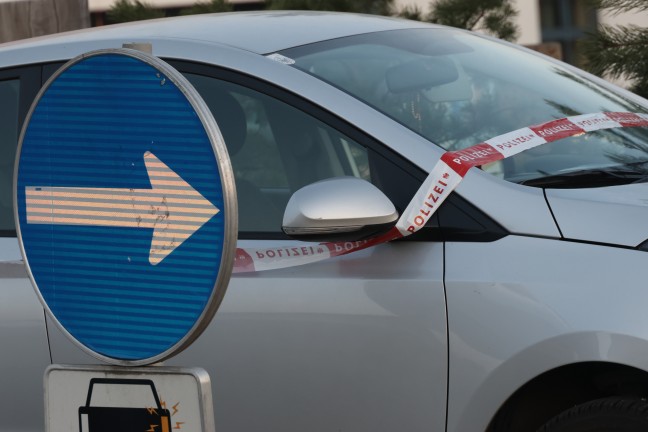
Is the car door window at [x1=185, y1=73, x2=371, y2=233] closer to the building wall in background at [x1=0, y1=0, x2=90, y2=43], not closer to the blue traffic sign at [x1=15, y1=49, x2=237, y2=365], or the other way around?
the blue traffic sign at [x1=15, y1=49, x2=237, y2=365]

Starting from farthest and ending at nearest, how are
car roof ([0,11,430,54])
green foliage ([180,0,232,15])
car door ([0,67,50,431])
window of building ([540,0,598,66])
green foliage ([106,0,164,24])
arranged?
window of building ([540,0,598,66]), green foliage ([106,0,164,24]), green foliage ([180,0,232,15]), car roof ([0,11,430,54]), car door ([0,67,50,431])

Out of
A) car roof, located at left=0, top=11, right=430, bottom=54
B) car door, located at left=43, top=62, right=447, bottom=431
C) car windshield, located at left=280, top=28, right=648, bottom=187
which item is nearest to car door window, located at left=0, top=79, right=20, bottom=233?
car roof, located at left=0, top=11, right=430, bottom=54

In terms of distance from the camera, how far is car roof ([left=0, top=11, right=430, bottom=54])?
3166 millimetres

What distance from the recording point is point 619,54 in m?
4.98

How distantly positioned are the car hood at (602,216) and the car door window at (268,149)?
510 mm

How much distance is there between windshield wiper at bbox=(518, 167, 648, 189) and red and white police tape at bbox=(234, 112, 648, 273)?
0.11 meters

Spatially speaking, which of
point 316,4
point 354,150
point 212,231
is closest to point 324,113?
point 354,150

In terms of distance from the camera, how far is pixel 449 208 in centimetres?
272

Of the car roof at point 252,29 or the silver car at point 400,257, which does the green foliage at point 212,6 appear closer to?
the car roof at point 252,29

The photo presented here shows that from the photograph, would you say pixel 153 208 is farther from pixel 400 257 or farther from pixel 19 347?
pixel 19 347

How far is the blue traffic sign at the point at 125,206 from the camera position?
1.62 metres

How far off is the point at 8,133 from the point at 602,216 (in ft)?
5.56

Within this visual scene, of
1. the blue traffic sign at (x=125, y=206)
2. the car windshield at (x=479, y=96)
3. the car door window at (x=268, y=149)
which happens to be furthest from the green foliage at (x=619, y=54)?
the blue traffic sign at (x=125, y=206)

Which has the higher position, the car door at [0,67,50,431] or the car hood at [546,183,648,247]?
the car hood at [546,183,648,247]
